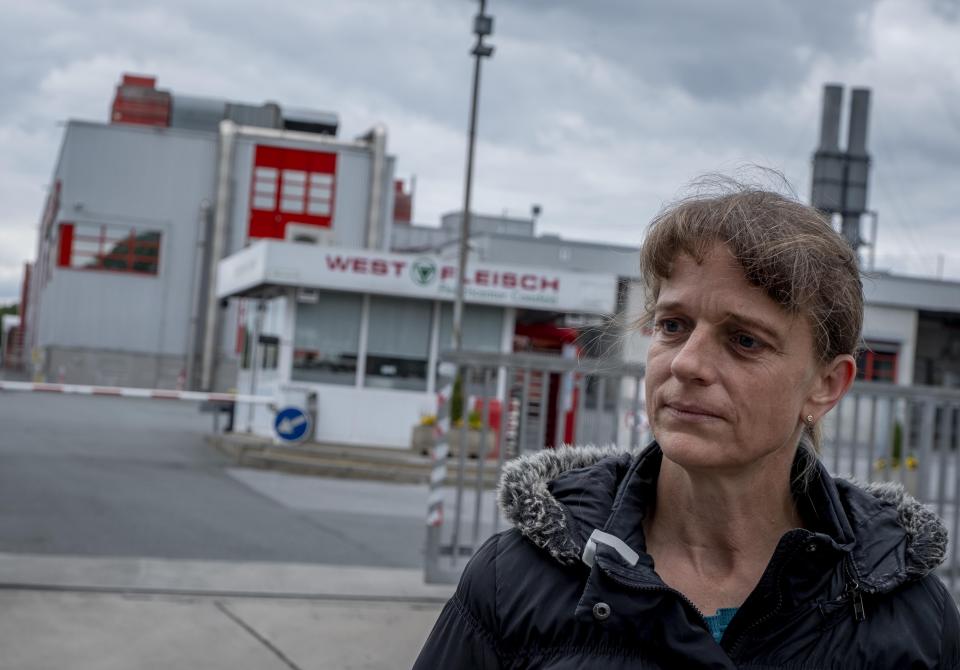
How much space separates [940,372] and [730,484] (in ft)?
149

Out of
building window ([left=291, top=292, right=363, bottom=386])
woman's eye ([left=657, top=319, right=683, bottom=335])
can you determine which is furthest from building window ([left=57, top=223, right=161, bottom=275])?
woman's eye ([left=657, top=319, right=683, bottom=335])

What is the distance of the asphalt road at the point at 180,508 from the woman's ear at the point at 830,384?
835 centimetres

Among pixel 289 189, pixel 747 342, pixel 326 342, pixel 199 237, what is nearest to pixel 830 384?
pixel 747 342

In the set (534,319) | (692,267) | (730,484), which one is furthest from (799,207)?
(534,319)

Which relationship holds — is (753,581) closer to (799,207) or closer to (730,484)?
(730,484)

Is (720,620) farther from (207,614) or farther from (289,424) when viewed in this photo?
(289,424)

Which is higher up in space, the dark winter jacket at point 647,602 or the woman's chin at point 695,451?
the woman's chin at point 695,451

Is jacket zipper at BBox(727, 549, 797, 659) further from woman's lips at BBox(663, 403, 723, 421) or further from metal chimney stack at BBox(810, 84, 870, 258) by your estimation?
metal chimney stack at BBox(810, 84, 870, 258)

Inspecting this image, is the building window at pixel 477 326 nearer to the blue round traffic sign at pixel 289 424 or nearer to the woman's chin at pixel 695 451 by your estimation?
the blue round traffic sign at pixel 289 424

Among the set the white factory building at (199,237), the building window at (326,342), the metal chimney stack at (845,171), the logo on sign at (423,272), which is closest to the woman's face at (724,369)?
the building window at (326,342)

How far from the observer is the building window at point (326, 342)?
21750 millimetres

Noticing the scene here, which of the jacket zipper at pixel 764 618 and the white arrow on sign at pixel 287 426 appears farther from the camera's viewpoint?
the white arrow on sign at pixel 287 426

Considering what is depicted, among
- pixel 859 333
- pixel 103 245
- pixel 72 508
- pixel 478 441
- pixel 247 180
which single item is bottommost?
pixel 72 508

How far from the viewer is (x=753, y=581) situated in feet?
7.00
